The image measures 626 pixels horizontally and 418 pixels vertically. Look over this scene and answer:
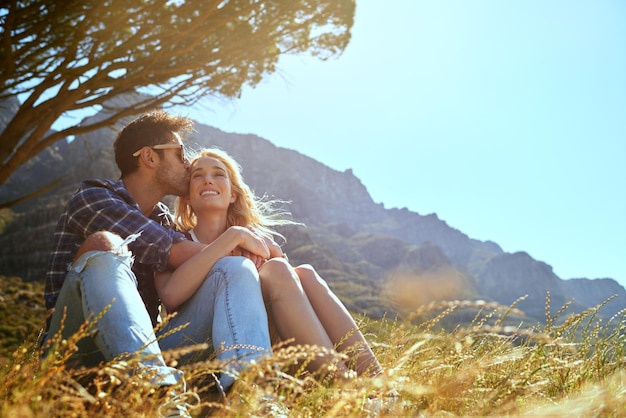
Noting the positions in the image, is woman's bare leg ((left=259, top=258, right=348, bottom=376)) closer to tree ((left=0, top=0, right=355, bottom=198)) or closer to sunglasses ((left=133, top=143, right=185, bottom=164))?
sunglasses ((left=133, top=143, right=185, bottom=164))

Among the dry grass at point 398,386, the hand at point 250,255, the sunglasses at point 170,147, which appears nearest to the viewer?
the dry grass at point 398,386

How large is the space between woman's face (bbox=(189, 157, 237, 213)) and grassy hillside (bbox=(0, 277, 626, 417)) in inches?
62.7

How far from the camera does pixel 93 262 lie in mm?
2289

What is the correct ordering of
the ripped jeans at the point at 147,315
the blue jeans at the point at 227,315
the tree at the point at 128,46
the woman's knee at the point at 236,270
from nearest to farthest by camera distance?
the ripped jeans at the point at 147,315, the blue jeans at the point at 227,315, the woman's knee at the point at 236,270, the tree at the point at 128,46

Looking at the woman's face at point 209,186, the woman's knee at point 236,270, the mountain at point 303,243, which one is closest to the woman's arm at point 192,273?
the woman's knee at point 236,270

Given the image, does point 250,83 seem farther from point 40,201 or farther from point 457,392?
point 40,201

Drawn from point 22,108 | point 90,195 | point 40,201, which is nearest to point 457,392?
point 90,195

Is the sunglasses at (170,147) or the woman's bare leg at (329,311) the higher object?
the sunglasses at (170,147)

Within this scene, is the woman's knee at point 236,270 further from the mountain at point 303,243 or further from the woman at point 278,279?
the mountain at point 303,243

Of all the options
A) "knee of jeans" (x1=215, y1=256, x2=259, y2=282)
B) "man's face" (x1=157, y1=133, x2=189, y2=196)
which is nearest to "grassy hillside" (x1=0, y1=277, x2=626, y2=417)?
"knee of jeans" (x1=215, y1=256, x2=259, y2=282)

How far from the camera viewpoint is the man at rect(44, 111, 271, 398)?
2109 millimetres

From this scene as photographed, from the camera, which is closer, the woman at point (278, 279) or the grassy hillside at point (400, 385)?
the grassy hillside at point (400, 385)

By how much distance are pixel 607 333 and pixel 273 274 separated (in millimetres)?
2229

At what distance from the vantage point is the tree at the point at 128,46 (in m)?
7.25
